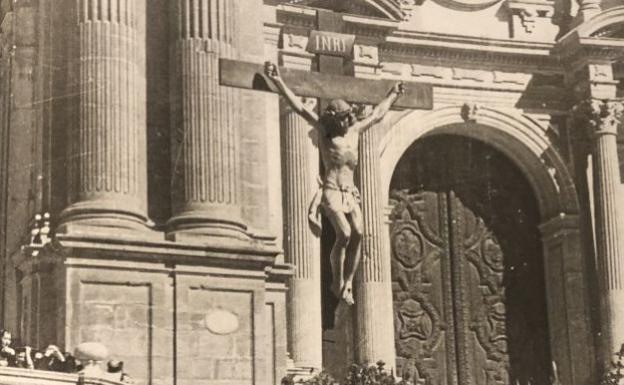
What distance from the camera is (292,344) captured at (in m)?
20.7

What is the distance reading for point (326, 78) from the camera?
1582cm

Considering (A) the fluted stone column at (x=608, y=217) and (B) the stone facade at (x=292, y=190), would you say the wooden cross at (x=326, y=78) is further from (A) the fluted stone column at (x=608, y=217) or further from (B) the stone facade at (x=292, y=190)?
(A) the fluted stone column at (x=608, y=217)

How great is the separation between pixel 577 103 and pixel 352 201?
9.97m

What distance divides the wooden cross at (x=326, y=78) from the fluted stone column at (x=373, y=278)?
19.0 feet

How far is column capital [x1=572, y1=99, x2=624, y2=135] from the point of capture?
24.2 meters

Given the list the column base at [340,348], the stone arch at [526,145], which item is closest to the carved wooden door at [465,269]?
the stone arch at [526,145]

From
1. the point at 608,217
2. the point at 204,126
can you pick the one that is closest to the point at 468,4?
the point at 608,217

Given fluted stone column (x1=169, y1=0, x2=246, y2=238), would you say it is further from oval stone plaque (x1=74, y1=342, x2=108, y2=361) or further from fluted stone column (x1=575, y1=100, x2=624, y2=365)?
fluted stone column (x1=575, y1=100, x2=624, y2=365)

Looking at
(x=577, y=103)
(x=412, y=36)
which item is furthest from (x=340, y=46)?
(x=577, y=103)

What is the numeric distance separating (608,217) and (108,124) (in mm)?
10670

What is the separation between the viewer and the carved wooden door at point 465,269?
23.7 meters

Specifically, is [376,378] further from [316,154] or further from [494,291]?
[494,291]

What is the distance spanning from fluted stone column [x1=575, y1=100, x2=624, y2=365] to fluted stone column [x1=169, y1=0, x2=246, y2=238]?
354 inches

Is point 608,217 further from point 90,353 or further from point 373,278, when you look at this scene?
point 90,353
